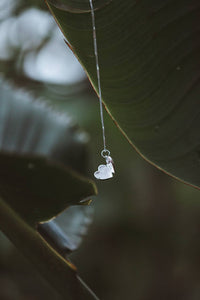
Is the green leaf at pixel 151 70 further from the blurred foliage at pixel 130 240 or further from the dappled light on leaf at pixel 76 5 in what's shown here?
the blurred foliage at pixel 130 240

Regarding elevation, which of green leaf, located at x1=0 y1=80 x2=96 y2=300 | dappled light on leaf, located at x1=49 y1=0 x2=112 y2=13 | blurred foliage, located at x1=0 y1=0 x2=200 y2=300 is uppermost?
dappled light on leaf, located at x1=49 y1=0 x2=112 y2=13

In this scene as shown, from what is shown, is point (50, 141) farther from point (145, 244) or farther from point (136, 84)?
point (145, 244)

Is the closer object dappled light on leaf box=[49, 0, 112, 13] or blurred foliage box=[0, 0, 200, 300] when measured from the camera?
dappled light on leaf box=[49, 0, 112, 13]

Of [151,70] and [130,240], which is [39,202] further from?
[130,240]

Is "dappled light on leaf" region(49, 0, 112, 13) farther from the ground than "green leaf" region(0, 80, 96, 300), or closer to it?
farther from the ground

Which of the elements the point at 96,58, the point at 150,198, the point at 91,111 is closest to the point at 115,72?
the point at 96,58

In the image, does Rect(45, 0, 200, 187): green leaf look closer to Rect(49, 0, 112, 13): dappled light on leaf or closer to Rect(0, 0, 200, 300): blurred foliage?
Rect(49, 0, 112, 13): dappled light on leaf

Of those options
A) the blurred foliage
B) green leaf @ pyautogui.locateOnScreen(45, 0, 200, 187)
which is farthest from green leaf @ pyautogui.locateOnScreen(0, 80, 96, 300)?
the blurred foliage

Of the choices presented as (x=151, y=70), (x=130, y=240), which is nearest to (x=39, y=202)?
(x=151, y=70)
